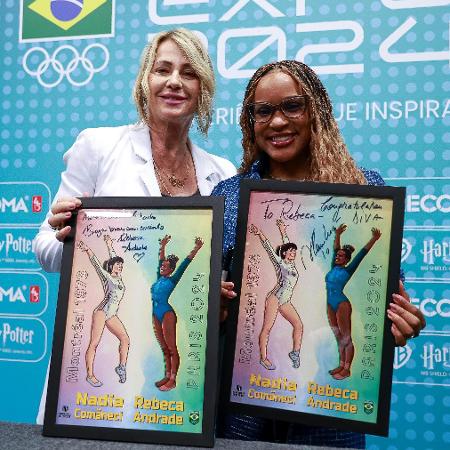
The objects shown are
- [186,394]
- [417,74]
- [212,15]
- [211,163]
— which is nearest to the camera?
[186,394]

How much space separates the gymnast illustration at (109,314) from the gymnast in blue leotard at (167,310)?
0.18 ft

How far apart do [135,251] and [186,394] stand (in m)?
0.23

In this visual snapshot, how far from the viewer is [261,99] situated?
3.81 feet

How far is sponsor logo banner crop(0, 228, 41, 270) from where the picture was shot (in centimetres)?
274

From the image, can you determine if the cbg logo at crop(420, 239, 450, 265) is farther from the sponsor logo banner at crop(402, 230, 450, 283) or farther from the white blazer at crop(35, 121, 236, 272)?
the white blazer at crop(35, 121, 236, 272)

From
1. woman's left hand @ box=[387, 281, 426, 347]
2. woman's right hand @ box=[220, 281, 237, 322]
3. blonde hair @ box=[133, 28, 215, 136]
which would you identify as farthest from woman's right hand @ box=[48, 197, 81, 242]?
blonde hair @ box=[133, 28, 215, 136]

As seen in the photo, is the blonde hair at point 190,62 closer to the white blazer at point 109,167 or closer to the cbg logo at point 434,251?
the white blazer at point 109,167

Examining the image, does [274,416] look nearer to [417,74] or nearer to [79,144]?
[79,144]

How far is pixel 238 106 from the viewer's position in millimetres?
2561

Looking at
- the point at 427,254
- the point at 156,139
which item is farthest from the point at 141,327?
the point at 427,254

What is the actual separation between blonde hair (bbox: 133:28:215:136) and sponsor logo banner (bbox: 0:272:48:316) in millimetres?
1342

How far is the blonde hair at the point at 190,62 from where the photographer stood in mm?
1568

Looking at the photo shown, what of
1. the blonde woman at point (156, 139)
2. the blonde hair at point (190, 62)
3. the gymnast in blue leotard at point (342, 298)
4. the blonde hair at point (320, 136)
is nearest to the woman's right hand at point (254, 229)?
the gymnast in blue leotard at point (342, 298)

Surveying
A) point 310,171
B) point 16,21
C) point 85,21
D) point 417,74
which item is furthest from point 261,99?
point 16,21
